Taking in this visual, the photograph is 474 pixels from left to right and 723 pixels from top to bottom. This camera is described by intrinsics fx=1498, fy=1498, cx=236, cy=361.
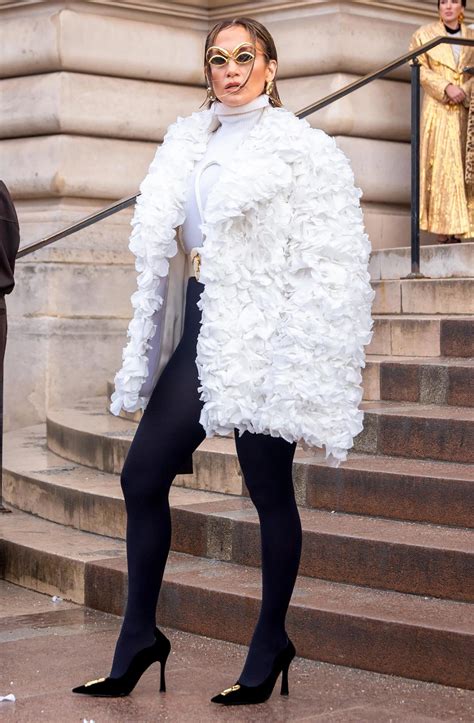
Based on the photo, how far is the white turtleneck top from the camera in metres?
4.49

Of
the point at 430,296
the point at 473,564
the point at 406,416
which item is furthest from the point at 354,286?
the point at 430,296

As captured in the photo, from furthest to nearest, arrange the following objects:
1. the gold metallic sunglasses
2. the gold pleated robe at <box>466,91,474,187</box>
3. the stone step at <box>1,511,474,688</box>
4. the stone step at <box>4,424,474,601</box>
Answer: the gold pleated robe at <box>466,91,474,187</box>
the stone step at <box>4,424,474,601</box>
the stone step at <box>1,511,474,688</box>
the gold metallic sunglasses

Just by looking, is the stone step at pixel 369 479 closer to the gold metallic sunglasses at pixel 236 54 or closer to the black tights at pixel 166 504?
the black tights at pixel 166 504

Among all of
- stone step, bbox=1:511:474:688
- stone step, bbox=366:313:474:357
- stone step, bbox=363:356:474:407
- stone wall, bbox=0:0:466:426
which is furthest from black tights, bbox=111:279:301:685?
stone wall, bbox=0:0:466:426

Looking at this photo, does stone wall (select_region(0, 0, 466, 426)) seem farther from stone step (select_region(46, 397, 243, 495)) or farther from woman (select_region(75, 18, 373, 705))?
woman (select_region(75, 18, 373, 705))

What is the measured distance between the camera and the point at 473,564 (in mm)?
5078

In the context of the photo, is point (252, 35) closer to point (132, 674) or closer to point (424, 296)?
point (132, 674)

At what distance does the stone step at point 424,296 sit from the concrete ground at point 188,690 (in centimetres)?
314

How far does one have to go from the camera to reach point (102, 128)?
10406mm

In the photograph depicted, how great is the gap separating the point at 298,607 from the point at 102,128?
5.93 meters

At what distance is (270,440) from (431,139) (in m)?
6.17

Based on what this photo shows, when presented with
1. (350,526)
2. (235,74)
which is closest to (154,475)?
(235,74)

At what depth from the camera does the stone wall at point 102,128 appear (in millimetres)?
9930

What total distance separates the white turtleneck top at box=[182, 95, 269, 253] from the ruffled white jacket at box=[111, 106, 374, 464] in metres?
0.07
